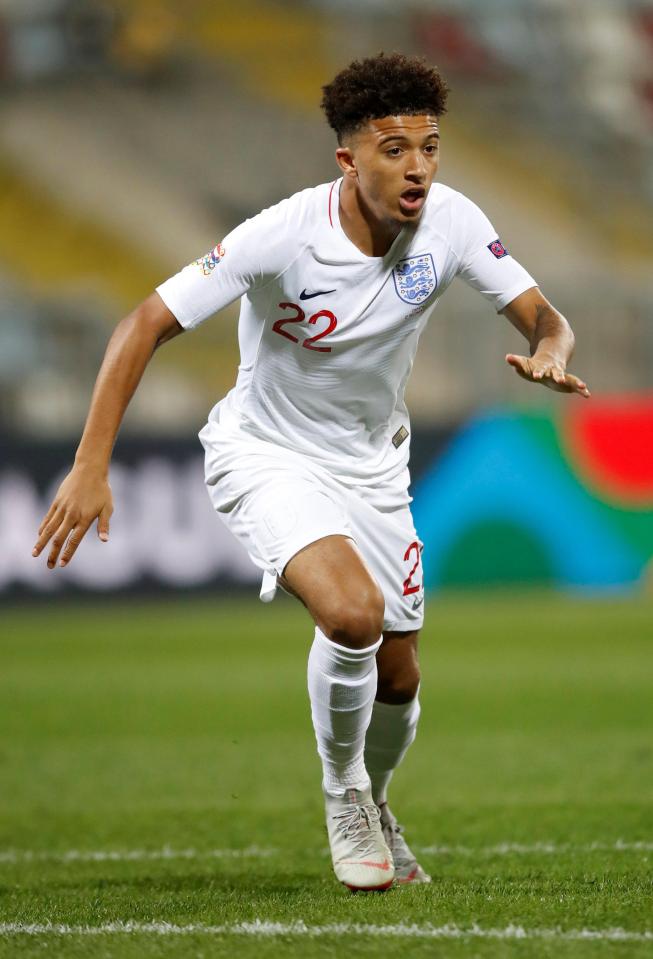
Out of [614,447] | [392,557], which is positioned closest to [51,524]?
[392,557]

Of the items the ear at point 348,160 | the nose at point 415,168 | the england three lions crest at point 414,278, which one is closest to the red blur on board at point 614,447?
the england three lions crest at point 414,278

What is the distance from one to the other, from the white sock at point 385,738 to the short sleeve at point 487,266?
125cm

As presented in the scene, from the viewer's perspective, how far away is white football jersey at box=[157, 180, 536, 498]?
424 centimetres

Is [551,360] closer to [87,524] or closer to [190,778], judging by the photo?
[87,524]

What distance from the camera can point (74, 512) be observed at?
3.96 meters

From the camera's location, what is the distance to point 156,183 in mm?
21344

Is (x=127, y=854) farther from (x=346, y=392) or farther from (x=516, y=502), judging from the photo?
(x=516, y=502)

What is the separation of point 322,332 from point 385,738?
128 cm

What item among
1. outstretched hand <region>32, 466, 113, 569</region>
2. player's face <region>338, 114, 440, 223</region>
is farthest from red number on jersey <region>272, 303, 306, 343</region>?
outstretched hand <region>32, 466, 113, 569</region>

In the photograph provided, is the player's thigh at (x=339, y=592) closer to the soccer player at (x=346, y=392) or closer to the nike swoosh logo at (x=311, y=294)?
the soccer player at (x=346, y=392)

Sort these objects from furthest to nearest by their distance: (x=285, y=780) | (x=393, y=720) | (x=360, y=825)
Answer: (x=285, y=780) < (x=393, y=720) < (x=360, y=825)

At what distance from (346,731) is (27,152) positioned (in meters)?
18.3

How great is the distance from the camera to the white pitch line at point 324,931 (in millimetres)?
3414

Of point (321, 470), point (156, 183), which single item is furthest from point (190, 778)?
point (156, 183)
